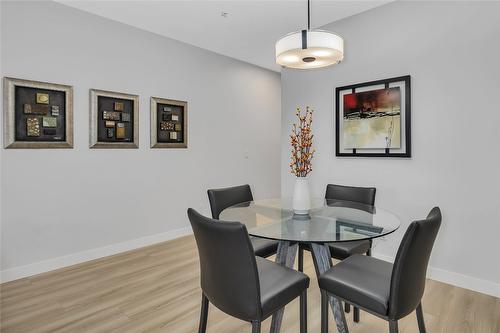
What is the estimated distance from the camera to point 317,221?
1.94 m

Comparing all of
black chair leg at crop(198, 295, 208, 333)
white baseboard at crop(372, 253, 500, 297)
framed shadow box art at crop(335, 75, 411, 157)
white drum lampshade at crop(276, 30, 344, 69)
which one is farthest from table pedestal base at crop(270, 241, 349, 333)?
framed shadow box art at crop(335, 75, 411, 157)

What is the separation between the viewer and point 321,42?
1818mm

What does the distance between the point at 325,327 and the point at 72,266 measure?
2620mm

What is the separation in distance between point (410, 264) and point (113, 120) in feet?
10.4

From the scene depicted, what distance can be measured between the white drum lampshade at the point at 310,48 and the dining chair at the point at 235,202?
1193 mm

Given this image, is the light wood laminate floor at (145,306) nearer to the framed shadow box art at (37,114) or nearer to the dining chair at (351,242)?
the dining chair at (351,242)

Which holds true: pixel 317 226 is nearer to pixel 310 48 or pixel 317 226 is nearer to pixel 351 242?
pixel 351 242

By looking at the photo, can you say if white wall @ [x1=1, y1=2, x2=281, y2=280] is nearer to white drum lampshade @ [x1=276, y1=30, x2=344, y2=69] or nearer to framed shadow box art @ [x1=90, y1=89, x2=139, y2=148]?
framed shadow box art @ [x1=90, y1=89, x2=139, y2=148]

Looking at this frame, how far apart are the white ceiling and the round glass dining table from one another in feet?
6.59

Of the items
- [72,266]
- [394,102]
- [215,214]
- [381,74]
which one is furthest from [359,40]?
[72,266]

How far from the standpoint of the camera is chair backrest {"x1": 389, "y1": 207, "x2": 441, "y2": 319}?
1.33 meters

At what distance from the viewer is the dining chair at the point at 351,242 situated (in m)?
2.12

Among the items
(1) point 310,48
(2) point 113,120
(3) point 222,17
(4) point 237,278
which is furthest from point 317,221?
(2) point 113,120

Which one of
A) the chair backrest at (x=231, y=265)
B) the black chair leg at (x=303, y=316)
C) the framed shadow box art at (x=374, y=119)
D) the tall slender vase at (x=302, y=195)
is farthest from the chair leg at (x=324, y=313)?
the framed shadow box art at (x=374, y=119)
